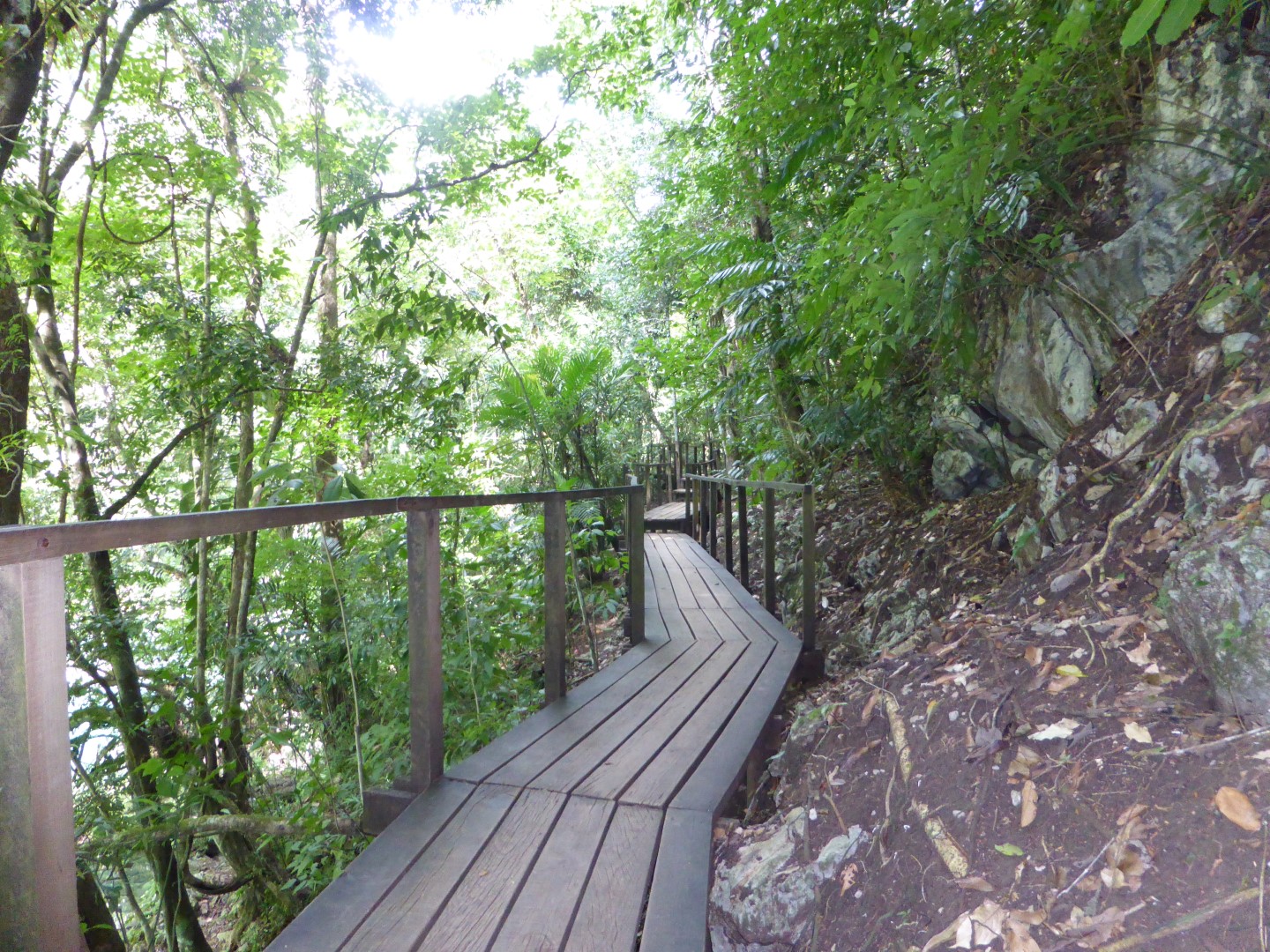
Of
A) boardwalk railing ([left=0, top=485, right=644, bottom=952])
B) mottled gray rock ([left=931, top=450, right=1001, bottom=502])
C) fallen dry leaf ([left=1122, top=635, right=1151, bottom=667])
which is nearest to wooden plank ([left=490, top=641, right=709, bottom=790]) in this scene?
boardwalk railing ([left=0, top=485, right=644, bottom=952])

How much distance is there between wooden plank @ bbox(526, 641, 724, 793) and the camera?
2.45 metres

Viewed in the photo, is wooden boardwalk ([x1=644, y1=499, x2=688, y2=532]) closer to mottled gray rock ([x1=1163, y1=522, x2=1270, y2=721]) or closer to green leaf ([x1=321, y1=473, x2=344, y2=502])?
green leaf ([x1=321, y1=473, x2=344, y2=502])

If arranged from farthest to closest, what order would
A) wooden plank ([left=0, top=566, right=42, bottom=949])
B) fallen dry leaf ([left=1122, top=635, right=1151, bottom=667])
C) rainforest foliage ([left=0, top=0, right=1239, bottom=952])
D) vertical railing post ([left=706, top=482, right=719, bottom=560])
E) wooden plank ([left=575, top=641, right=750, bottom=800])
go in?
vertical railing post ([left=706, top=482, right=719, bottom=560]) < rainforest foliage ([left=0, top=0, right=1239, bottom=952]) < wooden plank ([left=575, top=641, right=750, bottom=800]) < fallen dry leaf ([left=1122, top=635, right=1151, bottom=667]) < wooden plank ([left=0, top=566, right=42, bottom=949])

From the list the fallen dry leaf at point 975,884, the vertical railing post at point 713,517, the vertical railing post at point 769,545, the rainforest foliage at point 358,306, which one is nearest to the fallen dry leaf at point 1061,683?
the fallen dry leaf at point 975,884

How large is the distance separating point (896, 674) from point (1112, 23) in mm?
3090

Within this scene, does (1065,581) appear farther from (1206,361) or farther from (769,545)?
(769,545)

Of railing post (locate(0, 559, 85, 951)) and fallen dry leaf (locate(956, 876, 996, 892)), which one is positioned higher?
railing post (locate(0, 559, 85, 951))

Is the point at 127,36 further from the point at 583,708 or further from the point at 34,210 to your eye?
the point at 583,708

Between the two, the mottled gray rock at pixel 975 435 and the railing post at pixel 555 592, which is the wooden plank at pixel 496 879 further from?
the mottled gray rock at pixel 975 435

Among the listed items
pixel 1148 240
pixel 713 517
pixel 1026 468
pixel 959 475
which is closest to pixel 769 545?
pixel 959 475

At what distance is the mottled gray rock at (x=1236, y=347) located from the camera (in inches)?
94.5

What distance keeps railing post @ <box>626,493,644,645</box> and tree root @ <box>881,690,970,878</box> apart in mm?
2306

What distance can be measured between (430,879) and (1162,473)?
255 centimetres

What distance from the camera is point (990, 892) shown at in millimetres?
1438
